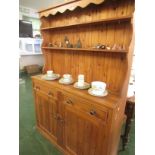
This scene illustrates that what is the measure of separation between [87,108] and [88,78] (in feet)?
1.60

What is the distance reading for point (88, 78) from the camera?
170 centimetres

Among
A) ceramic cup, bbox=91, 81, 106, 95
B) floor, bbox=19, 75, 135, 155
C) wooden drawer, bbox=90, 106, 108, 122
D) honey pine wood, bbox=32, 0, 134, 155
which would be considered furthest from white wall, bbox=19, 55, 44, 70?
wooden drawer, bbox=90, 106, 108, 122

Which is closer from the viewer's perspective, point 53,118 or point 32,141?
point 53,118

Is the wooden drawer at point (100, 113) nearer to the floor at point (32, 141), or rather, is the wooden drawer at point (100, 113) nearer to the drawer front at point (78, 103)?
the drawer front at point (78, 103)

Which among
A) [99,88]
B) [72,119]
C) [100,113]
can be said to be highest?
[99,88]

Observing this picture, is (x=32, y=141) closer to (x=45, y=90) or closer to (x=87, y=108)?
(x=45, y=90)

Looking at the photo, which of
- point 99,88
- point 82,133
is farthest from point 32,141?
point 99,88

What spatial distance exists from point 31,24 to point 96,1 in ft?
17.0

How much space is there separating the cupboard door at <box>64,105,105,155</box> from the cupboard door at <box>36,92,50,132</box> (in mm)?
405

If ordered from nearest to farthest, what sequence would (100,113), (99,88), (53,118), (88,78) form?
1. (100,113)
2. (99,88)
3. (88,78)
4. (53,118)

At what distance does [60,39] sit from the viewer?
1.99m

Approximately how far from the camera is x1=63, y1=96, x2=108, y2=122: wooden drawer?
1.20m

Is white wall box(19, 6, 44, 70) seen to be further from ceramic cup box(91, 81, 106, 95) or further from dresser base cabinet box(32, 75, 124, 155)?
ceramic cup box(91, 81, 106, 95)
